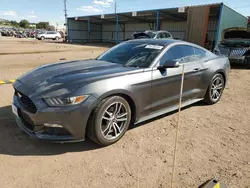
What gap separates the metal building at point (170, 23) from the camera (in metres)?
19.9

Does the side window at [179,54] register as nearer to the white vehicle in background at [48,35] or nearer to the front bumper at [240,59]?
the front bumper at [240,59]

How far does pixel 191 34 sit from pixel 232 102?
56.0ft

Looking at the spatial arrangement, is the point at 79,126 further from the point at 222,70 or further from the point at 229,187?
the point at 222,70

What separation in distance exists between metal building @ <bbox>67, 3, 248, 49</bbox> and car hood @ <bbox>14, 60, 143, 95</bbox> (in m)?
16.9

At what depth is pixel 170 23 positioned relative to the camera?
32.8 meters

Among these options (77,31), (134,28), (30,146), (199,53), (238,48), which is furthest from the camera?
(77,31)

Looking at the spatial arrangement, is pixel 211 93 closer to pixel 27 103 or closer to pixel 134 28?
pixel 27 103

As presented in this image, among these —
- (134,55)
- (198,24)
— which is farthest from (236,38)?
(134,55)

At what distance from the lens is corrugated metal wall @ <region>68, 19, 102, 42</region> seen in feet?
123

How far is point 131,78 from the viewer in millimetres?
3273

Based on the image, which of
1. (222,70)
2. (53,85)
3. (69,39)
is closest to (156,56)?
(53,85)

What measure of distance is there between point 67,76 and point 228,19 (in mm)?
20801

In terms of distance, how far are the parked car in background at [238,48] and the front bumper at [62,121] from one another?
955 centimetres

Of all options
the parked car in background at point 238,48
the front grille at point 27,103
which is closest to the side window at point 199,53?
the front grille at point 27,103
